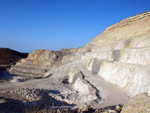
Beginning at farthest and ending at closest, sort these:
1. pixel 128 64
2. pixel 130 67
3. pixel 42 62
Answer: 1. pixel 42 62
2. pixel 128 64
3. pixel 130 67

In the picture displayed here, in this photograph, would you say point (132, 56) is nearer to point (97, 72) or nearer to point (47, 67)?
point (97, 72)

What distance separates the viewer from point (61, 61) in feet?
124

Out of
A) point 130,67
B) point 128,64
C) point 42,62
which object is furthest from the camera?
point 42,62

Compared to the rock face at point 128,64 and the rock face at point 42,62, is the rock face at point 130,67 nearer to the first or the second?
the rock face at point 128,64

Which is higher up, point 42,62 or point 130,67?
point 130,67

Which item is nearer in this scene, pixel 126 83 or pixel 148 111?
pixel 148 111

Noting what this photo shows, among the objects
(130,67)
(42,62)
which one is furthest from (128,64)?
(42,62)

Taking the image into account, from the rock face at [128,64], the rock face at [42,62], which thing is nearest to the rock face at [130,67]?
the rock face at [128,64]

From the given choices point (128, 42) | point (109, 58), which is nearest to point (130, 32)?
point (128, 42)

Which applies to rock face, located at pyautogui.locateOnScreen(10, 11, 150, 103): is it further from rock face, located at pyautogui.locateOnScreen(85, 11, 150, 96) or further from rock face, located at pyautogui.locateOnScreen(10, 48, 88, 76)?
rock face, located at pyautogui.locateOnScreen(10, 48, 88, 76)

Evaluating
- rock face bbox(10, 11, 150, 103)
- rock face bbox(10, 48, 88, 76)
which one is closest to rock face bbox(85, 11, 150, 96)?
rock face bbox(10, 11, 150, 103)

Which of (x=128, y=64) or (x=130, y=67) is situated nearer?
(x=130, y=67)

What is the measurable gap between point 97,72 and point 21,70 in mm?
27310

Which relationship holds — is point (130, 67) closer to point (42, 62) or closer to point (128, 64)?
point (128, 64)
